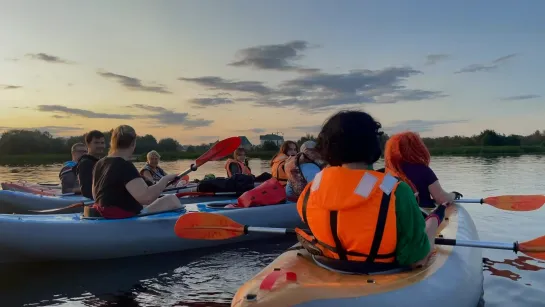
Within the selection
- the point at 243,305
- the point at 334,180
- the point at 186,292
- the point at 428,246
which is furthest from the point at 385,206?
the point at 186,292

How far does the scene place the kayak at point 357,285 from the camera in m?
2.37

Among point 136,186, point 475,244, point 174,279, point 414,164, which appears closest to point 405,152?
point 414,164

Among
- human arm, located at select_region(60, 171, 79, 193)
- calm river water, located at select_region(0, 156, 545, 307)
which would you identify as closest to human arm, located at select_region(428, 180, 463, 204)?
calm river water, located at select_region(0, 156, 545, 307)

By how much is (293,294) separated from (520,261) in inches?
151

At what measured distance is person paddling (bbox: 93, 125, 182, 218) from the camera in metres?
4.99

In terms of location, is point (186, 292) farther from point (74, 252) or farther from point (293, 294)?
point (293, 294)

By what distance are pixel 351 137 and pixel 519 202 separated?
338 cm

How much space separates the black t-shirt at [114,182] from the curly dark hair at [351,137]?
2.97 meters

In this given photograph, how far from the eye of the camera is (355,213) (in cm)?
250

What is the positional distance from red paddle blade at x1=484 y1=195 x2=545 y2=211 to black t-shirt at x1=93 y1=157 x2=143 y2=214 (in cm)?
378

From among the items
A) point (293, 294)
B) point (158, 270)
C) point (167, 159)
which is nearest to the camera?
point (293, 294)

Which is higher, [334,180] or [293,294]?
[334,180]

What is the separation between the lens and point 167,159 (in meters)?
38.7

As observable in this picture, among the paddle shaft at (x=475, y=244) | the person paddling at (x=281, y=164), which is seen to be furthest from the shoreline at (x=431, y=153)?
the paddle shaft at (x=475, y=244)
